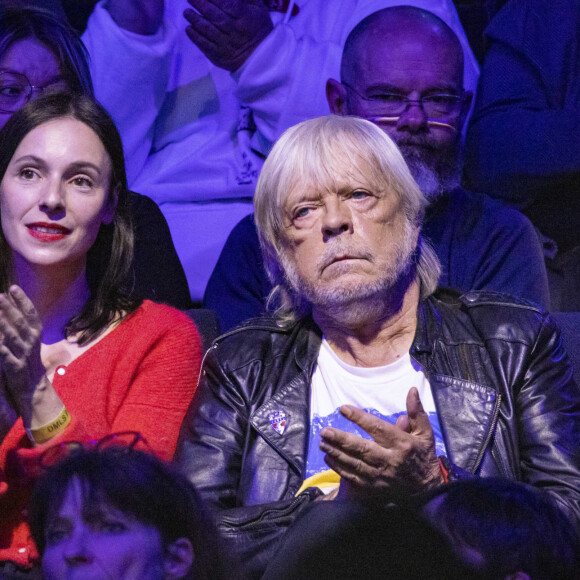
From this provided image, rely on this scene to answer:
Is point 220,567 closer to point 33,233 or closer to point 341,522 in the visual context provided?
point 341,522

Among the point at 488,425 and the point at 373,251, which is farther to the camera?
the point at 373,251

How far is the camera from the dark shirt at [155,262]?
2.45 metres

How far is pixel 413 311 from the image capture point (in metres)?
2.12

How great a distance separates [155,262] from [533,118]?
1.30 metres

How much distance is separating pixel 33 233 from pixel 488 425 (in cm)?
103

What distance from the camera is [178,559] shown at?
1259mm

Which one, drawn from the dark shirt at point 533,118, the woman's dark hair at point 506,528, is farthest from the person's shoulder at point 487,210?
the woman's dark hair at point 506,528

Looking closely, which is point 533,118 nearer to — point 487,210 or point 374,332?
point 487,210

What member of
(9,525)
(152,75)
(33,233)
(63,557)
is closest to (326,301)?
(33,233)

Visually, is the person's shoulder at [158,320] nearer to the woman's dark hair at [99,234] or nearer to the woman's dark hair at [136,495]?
the woman's dark hair at [99,234]

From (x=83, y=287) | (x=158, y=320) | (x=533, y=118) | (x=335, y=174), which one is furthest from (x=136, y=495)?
(x=533, y=118)

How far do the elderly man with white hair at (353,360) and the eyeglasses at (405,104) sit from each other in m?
0.61

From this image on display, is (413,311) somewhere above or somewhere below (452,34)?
below

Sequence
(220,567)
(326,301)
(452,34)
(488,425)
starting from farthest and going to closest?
1. (452,34)
2. (326,301)
3. (488,425)
4. (220,567)
